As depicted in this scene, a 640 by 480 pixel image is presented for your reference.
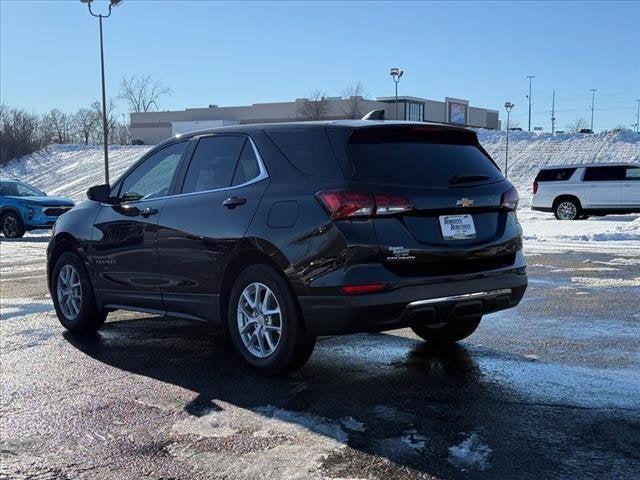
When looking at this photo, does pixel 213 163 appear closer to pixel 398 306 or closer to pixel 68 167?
pixel 398 306

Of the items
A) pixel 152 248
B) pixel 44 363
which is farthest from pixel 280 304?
pixel 44 363

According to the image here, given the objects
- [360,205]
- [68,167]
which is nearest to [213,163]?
[360,205]

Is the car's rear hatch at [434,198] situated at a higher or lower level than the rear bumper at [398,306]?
higher

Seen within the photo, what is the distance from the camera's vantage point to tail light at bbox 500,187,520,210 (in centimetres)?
528

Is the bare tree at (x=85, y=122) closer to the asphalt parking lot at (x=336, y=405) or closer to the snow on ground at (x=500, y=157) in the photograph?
the snow on ground at (x=500, y=157)

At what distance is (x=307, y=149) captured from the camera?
5.09 m

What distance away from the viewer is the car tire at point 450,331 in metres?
6.04

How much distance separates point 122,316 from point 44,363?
2.27 meters

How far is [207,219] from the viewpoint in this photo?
18.1ft

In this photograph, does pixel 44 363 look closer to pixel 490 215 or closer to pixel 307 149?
pixel 307 149

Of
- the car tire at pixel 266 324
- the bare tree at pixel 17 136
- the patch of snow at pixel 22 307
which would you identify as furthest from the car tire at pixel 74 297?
the bare tree at pixel 17 136

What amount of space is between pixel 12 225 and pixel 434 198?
18.1m

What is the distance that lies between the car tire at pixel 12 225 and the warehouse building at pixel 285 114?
182 ft

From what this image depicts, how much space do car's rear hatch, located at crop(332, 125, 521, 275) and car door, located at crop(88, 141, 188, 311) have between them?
78.3 inches
